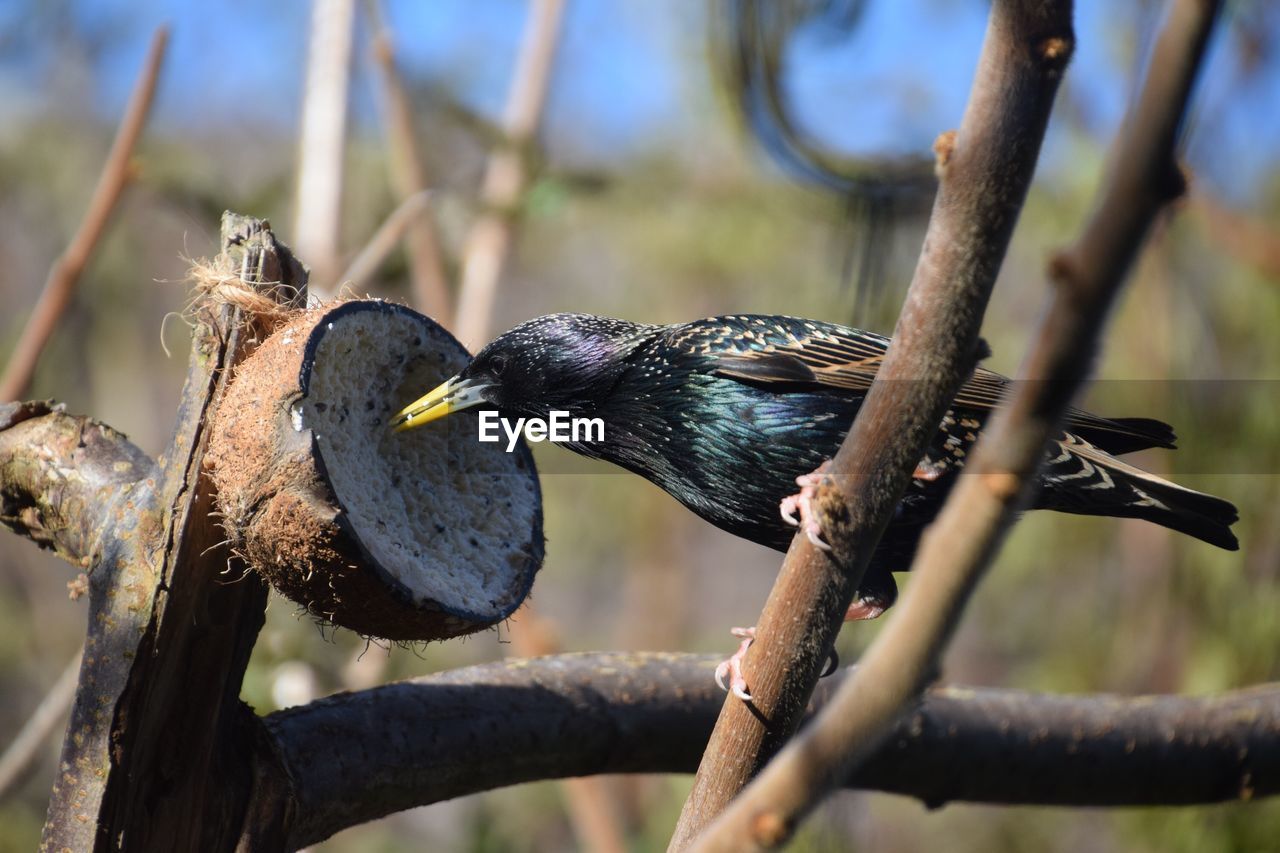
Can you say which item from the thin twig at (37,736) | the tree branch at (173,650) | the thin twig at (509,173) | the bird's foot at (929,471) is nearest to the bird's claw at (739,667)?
the bird's foot at (929,471)

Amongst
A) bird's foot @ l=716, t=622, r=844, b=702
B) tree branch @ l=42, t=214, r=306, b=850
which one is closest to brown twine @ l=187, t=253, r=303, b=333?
tree branch @ l=42, t=214, r=306, b=850

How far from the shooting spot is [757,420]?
1829 millimetres

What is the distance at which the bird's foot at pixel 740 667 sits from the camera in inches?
50.9

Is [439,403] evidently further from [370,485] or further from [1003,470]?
[1003,470]

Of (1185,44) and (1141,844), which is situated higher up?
(1185,44)

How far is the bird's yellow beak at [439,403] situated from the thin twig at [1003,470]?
0.86 m

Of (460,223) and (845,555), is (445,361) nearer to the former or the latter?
(845,555)

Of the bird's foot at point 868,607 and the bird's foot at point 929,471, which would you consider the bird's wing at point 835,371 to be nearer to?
the bird's foot at point 929,471

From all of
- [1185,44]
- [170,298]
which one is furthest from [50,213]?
[1185,44]

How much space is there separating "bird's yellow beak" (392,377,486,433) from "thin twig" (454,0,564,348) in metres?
1.45

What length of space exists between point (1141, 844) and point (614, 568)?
4913 mm

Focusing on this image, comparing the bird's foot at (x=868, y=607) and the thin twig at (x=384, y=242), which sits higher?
the thin twig at (x=384, y=242)

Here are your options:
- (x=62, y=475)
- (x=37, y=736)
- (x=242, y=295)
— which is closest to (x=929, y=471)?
(x=242, y=295)

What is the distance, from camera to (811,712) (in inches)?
81.6
